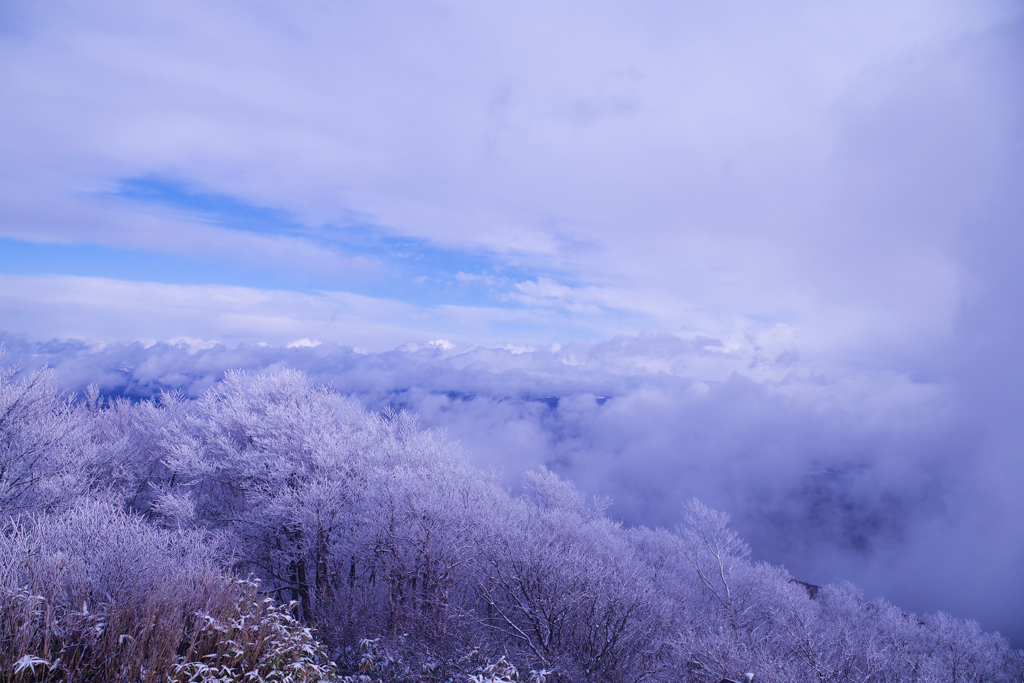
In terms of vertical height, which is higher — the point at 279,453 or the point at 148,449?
the point at 279,453

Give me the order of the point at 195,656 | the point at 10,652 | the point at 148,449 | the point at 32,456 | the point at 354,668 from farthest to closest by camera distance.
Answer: the point at 148,449, the point at 32,456, the point at 354,668, the point at 195,656, the point at 10,652

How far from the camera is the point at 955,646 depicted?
36.5 meters

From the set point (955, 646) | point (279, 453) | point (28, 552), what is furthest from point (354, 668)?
point (955, 646)

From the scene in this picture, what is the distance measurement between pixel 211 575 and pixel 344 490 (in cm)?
1387

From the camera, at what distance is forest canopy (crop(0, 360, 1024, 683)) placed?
9.02 metres

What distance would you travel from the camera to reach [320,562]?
71.4 ft

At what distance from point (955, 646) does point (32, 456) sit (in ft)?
201

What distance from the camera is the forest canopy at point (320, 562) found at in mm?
9016

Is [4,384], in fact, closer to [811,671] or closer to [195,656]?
[195,656]

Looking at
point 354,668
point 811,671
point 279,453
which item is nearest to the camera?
point 354,668

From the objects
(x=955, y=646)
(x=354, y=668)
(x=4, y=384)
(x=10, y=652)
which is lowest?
(x=955, y=646)

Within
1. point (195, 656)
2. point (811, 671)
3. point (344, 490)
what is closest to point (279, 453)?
point (344, 490)

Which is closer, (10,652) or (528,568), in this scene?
(10,652)

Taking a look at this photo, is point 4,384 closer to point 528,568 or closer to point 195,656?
point 195,656
